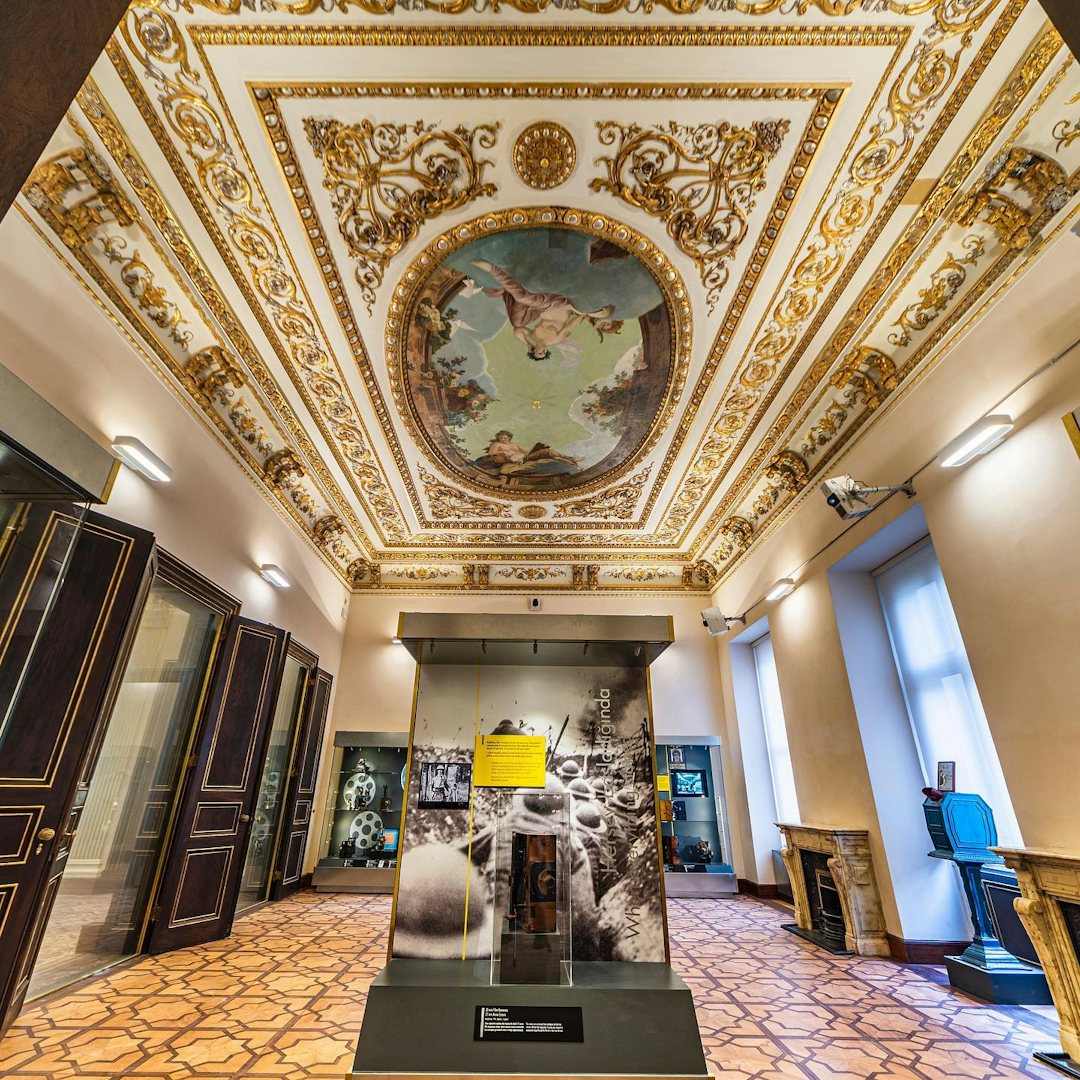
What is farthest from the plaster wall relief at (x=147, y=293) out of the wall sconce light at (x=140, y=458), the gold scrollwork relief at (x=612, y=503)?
the gold scrollwork relief at (x=612, y=503)

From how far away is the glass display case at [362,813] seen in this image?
338 inches

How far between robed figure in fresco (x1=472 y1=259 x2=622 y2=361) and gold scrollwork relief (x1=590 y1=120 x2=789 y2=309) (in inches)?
41.9

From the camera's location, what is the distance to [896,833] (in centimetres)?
550

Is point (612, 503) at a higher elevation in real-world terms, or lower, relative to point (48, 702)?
higher

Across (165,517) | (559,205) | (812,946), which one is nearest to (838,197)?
(559,205)

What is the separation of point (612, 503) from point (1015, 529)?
5563 millimetres

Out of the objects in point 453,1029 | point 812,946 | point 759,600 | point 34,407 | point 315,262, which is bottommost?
point 812,946

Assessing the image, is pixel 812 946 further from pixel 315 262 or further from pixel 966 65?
pixel 315 262

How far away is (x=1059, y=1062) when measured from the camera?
10.2ft

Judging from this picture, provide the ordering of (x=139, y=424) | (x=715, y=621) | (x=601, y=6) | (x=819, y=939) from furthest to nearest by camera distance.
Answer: (x=715, y=621) < (x=819, y=939) < (x=139, y=424) < (x=601, y=6)

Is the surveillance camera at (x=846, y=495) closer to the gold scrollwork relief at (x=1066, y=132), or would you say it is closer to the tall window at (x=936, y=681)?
the tall window at (x=936, y=681)

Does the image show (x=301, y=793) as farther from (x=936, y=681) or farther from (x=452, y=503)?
(x=936, y=681)

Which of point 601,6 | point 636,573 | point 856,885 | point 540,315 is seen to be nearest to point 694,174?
point 601,6

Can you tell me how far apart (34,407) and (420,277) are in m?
3.00
